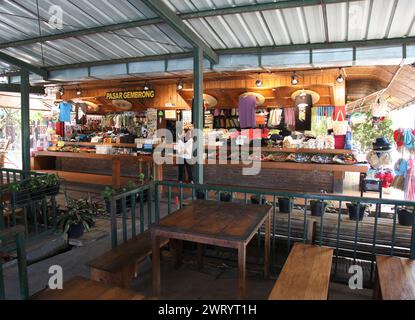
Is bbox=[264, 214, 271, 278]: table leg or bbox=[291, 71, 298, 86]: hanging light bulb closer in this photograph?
bbox=[264, 214, 271, 278]: table leg

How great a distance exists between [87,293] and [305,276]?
1.75m

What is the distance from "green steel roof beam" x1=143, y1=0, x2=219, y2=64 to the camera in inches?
159

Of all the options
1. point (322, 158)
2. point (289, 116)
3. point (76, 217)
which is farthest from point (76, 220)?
point (289, 116)

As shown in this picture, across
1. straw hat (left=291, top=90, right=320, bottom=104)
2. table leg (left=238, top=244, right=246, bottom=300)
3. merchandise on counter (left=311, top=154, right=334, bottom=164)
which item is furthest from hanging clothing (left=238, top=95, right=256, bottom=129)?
table leg (left=238, top=244, right=246, bottom=300)

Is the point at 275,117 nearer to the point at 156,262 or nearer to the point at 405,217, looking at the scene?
the point at 405,217

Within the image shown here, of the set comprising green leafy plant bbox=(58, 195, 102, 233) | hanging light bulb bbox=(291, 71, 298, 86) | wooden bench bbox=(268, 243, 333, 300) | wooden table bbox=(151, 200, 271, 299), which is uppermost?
hanging light bulb bbox=(291, 71, 298, 86)

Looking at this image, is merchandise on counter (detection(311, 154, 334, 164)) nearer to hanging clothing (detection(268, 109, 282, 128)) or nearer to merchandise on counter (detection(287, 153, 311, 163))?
merchandise on counter (detection(287, 153, 311, 163))

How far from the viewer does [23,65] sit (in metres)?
6.56

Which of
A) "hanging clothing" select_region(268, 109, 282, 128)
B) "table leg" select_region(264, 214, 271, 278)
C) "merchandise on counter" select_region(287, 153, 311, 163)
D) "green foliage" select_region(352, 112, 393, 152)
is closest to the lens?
"table leg" select_region(264, 214, 271, 278)

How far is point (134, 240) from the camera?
3598mm

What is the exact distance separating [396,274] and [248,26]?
381 centimetres

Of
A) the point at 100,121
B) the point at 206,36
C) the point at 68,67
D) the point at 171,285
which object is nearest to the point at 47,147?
the point at 100,121

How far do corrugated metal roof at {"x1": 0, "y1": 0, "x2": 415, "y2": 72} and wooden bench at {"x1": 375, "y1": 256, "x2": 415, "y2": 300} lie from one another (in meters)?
3.08
